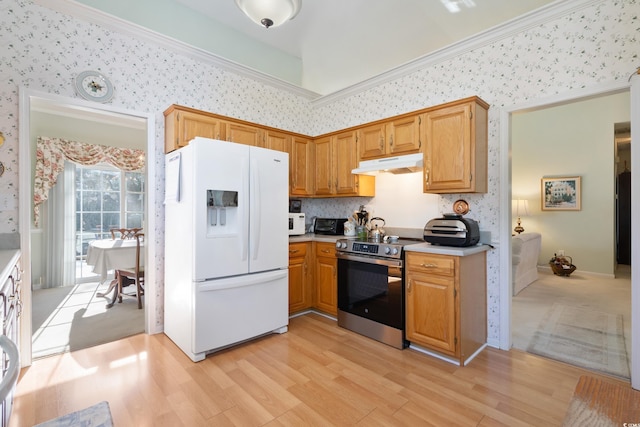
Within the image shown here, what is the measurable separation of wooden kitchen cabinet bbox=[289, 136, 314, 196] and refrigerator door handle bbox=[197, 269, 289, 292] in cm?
128

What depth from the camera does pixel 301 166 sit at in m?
4.05

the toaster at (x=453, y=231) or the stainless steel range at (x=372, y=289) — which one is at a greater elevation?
the toaster at (x=453, y=231)

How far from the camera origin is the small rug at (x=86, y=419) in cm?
90

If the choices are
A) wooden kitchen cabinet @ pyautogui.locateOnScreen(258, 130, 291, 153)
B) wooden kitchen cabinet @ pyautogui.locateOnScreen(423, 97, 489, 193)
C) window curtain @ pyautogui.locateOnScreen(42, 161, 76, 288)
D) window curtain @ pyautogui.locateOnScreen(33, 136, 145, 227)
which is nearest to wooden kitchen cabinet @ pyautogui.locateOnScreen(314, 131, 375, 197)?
wooden kitchen cabinet @ pyautogui.locateOnScreen(258, 130, 291, 153)

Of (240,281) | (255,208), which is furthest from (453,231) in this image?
(240,281)

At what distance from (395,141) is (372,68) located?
1.49 metres

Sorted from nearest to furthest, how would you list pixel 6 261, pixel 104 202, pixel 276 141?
pixel 6 261 → pixel 276 141 → pixel 104 202

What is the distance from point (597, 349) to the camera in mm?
2670

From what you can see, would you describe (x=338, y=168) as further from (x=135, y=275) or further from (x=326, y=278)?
(x=135, y=275)

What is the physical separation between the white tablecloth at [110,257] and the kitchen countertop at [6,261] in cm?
182

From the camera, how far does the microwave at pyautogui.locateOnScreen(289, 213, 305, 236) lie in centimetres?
372

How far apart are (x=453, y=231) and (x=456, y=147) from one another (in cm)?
76

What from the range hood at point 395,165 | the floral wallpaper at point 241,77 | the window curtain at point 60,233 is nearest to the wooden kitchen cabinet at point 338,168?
the range hood at point 395,165

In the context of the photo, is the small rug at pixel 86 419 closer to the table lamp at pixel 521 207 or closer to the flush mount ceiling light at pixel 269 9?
the flush mount ceiling light at pixel 269 9
